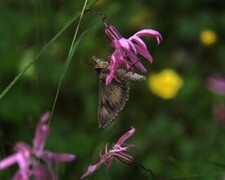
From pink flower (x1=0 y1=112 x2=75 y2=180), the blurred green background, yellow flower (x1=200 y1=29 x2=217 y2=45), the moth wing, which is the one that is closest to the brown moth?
the moth wing

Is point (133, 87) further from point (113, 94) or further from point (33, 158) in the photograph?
point (33, 158)

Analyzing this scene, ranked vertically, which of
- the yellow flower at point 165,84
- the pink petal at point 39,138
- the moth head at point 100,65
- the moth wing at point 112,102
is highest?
the pink petal at point 39,138

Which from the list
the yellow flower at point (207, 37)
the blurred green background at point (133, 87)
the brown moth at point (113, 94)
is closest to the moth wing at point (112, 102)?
the brown moth at point (113, 94)

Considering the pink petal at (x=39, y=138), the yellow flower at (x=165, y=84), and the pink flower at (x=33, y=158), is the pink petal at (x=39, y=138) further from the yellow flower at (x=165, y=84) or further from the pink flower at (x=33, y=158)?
the yellow flower at (x=165, y=84)

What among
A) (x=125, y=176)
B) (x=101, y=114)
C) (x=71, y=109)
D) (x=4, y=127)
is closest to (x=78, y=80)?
(x=71, y=109)

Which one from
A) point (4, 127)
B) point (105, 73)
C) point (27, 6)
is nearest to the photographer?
point (105, 73)

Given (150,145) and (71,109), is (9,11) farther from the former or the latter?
(150,145)
